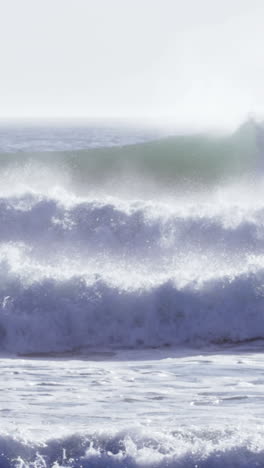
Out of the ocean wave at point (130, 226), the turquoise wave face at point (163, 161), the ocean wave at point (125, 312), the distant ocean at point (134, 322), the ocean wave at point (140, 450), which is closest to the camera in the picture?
the ocean wave at point (140, 450)

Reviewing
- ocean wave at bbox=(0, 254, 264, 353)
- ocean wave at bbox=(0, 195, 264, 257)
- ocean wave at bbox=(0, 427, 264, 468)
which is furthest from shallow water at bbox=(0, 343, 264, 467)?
ocean wave at bbox=(0, 195, 264, 257)

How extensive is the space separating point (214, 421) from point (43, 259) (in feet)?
22.8

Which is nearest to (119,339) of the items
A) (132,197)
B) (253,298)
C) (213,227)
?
(253,298)

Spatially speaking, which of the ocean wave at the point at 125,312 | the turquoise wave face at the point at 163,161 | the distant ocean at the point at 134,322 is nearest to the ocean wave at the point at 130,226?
the distant ocean at the point at 134,322

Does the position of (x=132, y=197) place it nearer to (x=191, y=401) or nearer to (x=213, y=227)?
(x=213, y=227)

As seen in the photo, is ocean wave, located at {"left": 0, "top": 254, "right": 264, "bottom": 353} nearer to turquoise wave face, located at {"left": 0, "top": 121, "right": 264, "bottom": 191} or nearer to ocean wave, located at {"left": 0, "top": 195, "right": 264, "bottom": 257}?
ocean wave, located at {"left": 0, "top": 195, "right": 264, "bottom": 257}

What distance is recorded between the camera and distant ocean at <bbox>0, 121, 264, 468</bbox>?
18.3 feet

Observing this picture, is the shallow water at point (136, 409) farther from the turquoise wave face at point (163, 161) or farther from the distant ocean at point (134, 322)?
the turquoise wave face at point (163, 161)

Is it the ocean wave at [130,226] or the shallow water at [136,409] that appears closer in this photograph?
the shallow water at [136,409]

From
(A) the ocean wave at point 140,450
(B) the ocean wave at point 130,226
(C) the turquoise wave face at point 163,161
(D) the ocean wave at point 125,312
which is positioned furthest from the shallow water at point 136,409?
(C) the turquoise wave face at point 163,161

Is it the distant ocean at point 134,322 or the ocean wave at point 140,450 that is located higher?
the distant ocean at point 134,322

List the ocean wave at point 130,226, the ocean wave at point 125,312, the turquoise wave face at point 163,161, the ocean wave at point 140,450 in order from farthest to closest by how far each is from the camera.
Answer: the turquoise wave face at point 163,161
the ocean wave at point 130,226
the ocean wave at point 125,312
the ocean wave at point 140,450

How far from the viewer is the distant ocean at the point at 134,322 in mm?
5578

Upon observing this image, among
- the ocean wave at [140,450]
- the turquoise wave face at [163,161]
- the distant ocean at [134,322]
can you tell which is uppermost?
the turquoise wave face at [163,161]
